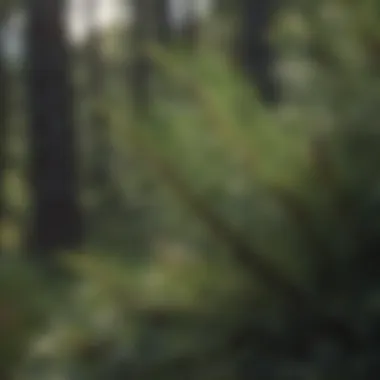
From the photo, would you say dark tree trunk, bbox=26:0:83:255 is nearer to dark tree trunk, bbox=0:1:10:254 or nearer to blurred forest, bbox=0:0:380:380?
dark tree trunk, bbox=0:1:10:254

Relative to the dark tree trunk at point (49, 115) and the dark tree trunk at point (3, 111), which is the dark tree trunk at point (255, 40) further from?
the dark tree trunk at point (3, 111)

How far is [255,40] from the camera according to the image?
2387 mm

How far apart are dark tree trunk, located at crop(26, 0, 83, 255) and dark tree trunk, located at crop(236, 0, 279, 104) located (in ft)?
1.57

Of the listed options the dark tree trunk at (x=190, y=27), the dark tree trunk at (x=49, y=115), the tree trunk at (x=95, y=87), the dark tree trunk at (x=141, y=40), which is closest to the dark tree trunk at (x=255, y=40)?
the dark tree trunk at (x=190, y=27)

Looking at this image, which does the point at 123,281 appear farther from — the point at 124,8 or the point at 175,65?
the point at 124,8

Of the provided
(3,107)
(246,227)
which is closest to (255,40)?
(3,107)

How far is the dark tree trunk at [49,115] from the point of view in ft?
8.44

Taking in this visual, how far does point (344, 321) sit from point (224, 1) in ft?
3.16

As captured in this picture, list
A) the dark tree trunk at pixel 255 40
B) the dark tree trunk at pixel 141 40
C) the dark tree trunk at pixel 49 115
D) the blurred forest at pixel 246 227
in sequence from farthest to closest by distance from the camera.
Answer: the dark tree trunk at pixel 49 115
the dark tree trunk at pixel 141 40
the dark tree trunk at pixel 255 40
the blurred forest at pixel 246 227

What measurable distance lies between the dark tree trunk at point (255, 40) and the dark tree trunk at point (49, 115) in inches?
18.8

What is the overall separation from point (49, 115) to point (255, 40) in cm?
Answer: 58

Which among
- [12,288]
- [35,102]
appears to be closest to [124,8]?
[35,102]

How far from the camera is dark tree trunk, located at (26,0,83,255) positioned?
2572mm

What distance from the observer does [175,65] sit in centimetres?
167
